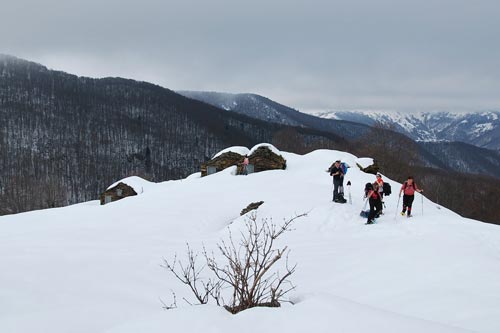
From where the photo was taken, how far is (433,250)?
9477 mm

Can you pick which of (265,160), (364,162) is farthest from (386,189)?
(265,160)

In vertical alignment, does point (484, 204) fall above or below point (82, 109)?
below

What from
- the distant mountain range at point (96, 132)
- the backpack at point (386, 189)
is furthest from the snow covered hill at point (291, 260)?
the distant mountain range at point (96, 132)

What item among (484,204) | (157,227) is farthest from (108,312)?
(484,204)

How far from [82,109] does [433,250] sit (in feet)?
564

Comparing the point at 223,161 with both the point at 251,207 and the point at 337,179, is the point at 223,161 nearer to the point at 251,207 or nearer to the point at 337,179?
the point at 251,207

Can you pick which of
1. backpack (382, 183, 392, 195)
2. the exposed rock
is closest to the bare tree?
the exposed rock

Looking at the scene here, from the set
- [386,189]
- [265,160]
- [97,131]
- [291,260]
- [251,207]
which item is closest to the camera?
[291,260]

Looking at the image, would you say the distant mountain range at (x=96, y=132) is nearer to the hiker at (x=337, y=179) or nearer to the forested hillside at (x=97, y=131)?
the forested hillside at (x=97, y=131)

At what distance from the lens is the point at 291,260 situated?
10086 millimetres

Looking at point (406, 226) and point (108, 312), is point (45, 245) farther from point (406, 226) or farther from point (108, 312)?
point (406, 226)

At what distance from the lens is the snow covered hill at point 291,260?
3.68 metres

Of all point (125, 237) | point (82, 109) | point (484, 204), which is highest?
point (82, 109)

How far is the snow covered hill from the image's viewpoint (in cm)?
368
